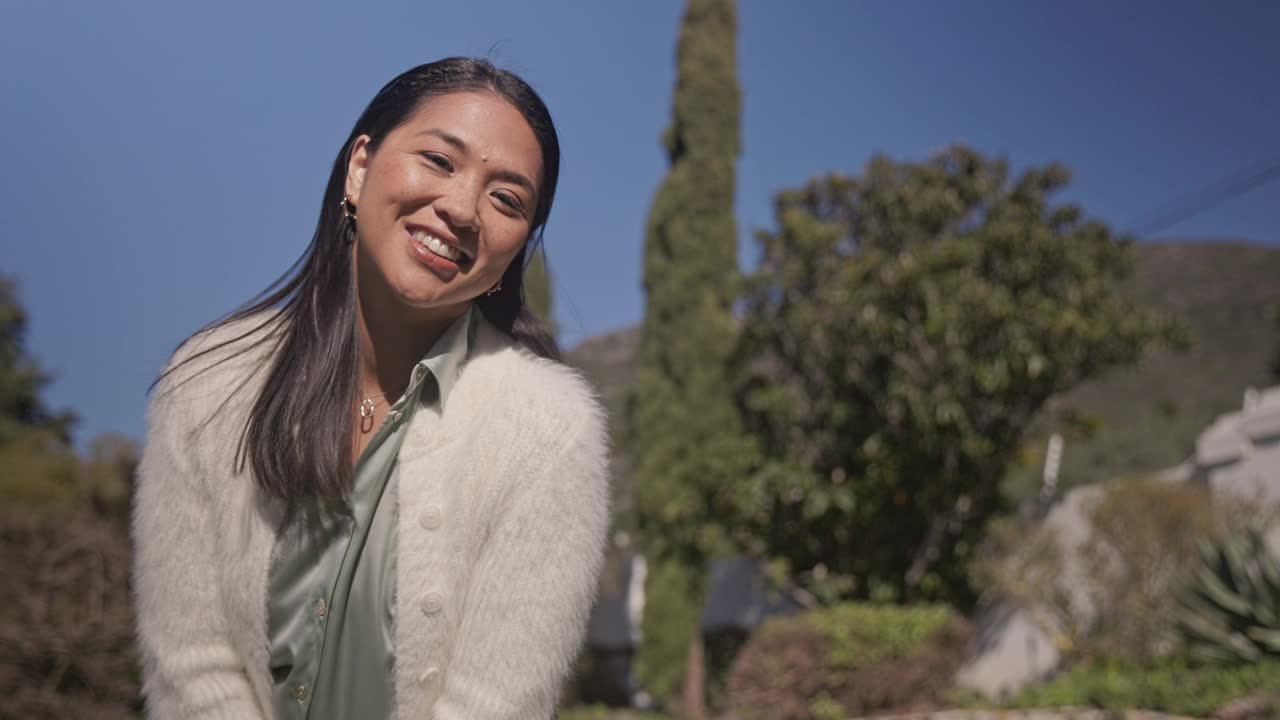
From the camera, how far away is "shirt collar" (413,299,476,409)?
152 centimetres

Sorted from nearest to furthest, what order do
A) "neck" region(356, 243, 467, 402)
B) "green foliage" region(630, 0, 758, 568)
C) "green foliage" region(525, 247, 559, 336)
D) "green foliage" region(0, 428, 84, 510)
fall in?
1. "neck" region(356, 243, 467, 402)
2. "green foliage" region(0, 428, 84, 510)
3. "green foliage" region(630, 0, 758, 568)
4. "green foliage" region(525, 247, 559, 336)

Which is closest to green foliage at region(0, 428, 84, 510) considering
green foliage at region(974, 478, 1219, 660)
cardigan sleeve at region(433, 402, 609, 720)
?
green foliage at region(974, 478, 1219, 660)

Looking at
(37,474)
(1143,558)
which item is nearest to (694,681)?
(1143,558)

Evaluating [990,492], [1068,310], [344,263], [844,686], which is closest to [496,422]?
[344,263]

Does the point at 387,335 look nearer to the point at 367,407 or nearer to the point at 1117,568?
the point at 367,407

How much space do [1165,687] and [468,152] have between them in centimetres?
739

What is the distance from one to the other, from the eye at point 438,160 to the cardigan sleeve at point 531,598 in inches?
16.2

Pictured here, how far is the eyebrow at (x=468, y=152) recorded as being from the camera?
150 centimetres

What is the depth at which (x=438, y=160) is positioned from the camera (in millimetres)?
1510

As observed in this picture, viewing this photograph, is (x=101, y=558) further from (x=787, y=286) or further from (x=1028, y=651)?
(x=1028, y=651)

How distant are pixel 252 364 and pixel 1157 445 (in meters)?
18.0

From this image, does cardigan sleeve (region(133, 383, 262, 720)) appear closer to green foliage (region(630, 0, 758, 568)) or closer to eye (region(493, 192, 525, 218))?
eye (region(493, 192, 525, 218))

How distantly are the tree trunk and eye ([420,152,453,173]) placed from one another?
39.0ft

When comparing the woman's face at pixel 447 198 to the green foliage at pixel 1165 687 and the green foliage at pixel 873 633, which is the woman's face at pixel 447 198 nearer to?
the green foliage at pixel 1165 687
